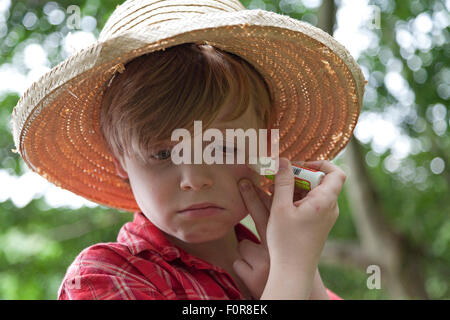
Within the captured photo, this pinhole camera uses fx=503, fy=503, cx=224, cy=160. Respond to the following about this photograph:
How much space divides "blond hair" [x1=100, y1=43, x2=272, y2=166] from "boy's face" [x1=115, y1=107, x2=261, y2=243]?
32mm

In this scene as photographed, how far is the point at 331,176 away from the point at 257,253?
24 centimetres

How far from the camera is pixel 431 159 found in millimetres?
3602

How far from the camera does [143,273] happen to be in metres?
0.97

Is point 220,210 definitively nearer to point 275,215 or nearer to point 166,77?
point 275,215

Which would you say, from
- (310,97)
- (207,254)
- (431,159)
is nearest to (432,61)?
(431,159)

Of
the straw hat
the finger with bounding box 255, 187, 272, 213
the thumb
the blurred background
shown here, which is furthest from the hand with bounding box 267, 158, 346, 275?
the blurred background

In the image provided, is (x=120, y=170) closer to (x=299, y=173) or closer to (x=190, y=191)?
(x=190, y=191)

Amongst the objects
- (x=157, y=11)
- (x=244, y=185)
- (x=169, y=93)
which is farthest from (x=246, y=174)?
(x=157, y=11)

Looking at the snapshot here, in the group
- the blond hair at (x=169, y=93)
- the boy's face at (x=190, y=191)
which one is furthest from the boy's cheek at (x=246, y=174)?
the blond hair at (x=169, y=93)

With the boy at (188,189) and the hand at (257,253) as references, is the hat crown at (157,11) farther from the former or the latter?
the hand at (257,253)

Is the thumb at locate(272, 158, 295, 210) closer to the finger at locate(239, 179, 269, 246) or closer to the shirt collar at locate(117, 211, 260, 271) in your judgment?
the finger at locate(239, 179, 269, 246)

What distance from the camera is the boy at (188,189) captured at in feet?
2.94

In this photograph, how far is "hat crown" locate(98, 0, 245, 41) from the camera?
928mm
